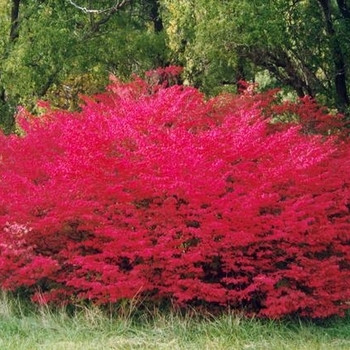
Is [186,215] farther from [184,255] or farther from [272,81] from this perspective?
[272,81]

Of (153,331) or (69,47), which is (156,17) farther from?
Answer: (153,331)

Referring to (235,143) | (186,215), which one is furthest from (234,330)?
(235,143)

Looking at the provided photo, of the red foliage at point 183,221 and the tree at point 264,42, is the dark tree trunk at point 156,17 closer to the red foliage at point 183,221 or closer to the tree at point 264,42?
the tree at point 264,42

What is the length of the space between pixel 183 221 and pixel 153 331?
100 cm

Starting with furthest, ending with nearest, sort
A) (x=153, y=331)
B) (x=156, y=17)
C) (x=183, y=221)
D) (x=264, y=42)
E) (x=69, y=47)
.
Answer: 1. (x=156, y=17)
2. (x=69, y=47)
3. (x=264, y=42)
4. (x=183, y=221)
5. (x=153, y=331)

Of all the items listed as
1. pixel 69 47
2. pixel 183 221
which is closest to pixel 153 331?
pixel 183 221

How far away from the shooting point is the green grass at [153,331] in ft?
18.0

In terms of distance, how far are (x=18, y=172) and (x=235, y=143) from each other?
233 centimetres

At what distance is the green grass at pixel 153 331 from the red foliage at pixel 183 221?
183 mm

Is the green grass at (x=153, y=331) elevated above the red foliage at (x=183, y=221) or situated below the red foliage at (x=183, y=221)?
below

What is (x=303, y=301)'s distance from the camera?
236 inches

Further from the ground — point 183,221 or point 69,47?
point 69,47

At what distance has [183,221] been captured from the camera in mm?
6012

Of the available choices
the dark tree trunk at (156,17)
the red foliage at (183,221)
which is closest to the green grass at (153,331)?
the red foliage at (183,221)
